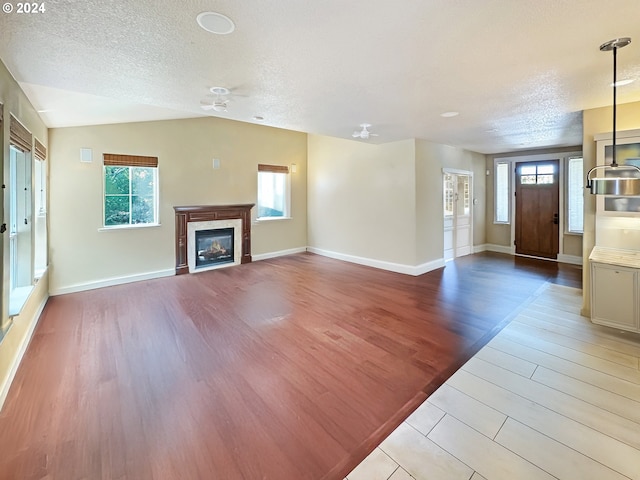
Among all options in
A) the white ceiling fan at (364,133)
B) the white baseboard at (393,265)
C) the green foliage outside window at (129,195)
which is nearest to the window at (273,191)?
the white baseboard at (393,265)

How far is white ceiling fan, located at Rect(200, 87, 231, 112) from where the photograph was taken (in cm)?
294

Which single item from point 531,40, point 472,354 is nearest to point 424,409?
point 472,354

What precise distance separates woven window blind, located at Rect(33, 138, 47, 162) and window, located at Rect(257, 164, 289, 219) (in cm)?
376

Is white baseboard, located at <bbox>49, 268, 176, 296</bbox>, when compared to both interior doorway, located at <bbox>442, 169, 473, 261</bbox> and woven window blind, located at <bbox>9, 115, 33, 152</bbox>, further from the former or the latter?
interior doorway, located at <bbox>442, 169, 473, 261</bbox>

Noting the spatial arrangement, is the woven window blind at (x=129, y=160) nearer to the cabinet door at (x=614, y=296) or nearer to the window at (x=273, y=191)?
the window at (x=273, y=191)

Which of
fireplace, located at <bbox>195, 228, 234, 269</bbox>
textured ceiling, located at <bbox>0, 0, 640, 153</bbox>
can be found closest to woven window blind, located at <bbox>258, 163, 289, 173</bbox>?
fireplace, located at <bbox>195, 228, 234, 269</bbox>

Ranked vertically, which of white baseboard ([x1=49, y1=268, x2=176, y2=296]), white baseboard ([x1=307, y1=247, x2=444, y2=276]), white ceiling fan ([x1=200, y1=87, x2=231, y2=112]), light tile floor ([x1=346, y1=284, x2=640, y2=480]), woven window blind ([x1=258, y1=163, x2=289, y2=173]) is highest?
woven window blind ([x1=258, y1=163, x2=289, y2=173])

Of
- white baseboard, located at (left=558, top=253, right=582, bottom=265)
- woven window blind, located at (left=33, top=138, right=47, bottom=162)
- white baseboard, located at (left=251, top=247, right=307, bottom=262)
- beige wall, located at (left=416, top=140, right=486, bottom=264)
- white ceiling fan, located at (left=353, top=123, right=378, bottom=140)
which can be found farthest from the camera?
white baseboard, located at (left=251, top=247, right=307, bottom=262)

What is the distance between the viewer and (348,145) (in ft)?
22.0

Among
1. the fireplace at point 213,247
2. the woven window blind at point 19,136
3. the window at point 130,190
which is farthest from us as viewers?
the fireplace at point 213,247

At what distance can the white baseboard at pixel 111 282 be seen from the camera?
15.4 feet

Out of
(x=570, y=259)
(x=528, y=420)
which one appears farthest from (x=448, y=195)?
(x=528, y=420)

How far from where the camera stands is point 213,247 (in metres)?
6.42

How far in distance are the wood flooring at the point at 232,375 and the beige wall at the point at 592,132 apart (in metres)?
0.93
